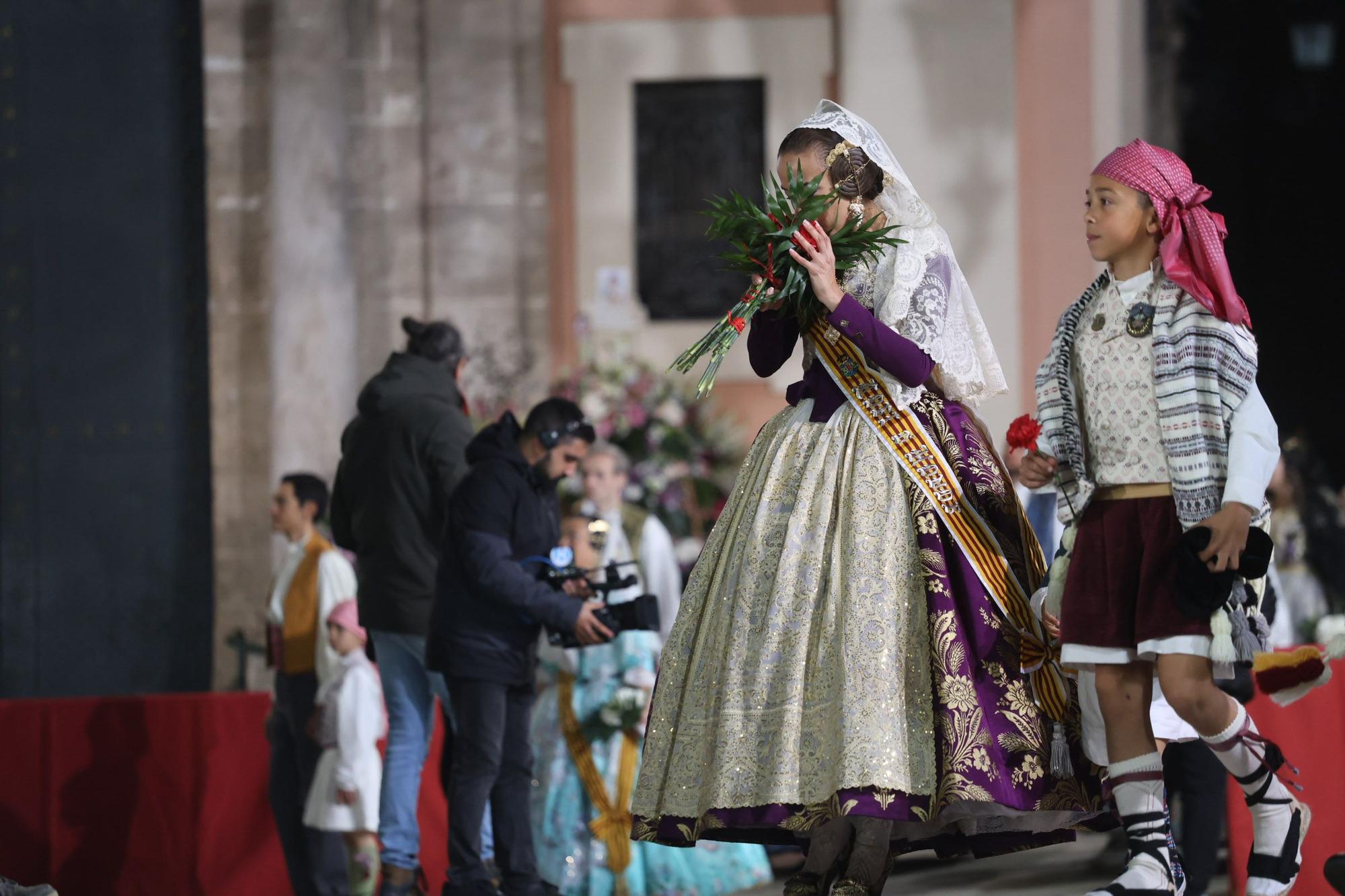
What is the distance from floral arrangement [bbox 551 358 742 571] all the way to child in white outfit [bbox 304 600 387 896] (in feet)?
7.51

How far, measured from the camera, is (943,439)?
3912mm

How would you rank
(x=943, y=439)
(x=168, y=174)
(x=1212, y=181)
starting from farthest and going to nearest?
(x=1212, y=181)
(x=168, y=174)
(x=943, y=439)

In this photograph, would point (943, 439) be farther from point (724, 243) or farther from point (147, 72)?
point (147, 72)

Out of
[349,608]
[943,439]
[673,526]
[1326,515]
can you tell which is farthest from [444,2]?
[943,439]

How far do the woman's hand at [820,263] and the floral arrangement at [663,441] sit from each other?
409cm

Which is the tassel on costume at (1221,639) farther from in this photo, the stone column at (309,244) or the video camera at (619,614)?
the stone column at (309,244)

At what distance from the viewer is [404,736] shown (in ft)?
18.0

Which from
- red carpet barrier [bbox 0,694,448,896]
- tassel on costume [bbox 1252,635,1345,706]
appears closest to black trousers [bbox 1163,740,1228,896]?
tassel on costume [bbox 1252,635,1345,706]

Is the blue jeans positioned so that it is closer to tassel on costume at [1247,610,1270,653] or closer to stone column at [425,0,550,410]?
tassel on costume at [1247,610,1270,653]

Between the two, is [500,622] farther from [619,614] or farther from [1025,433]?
[1025,433]

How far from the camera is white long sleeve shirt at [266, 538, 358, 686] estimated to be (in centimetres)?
598

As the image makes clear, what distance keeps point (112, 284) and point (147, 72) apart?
49.3 inches

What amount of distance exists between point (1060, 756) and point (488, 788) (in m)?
2.16

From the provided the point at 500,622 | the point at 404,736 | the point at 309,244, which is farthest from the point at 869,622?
the point at 309,244
